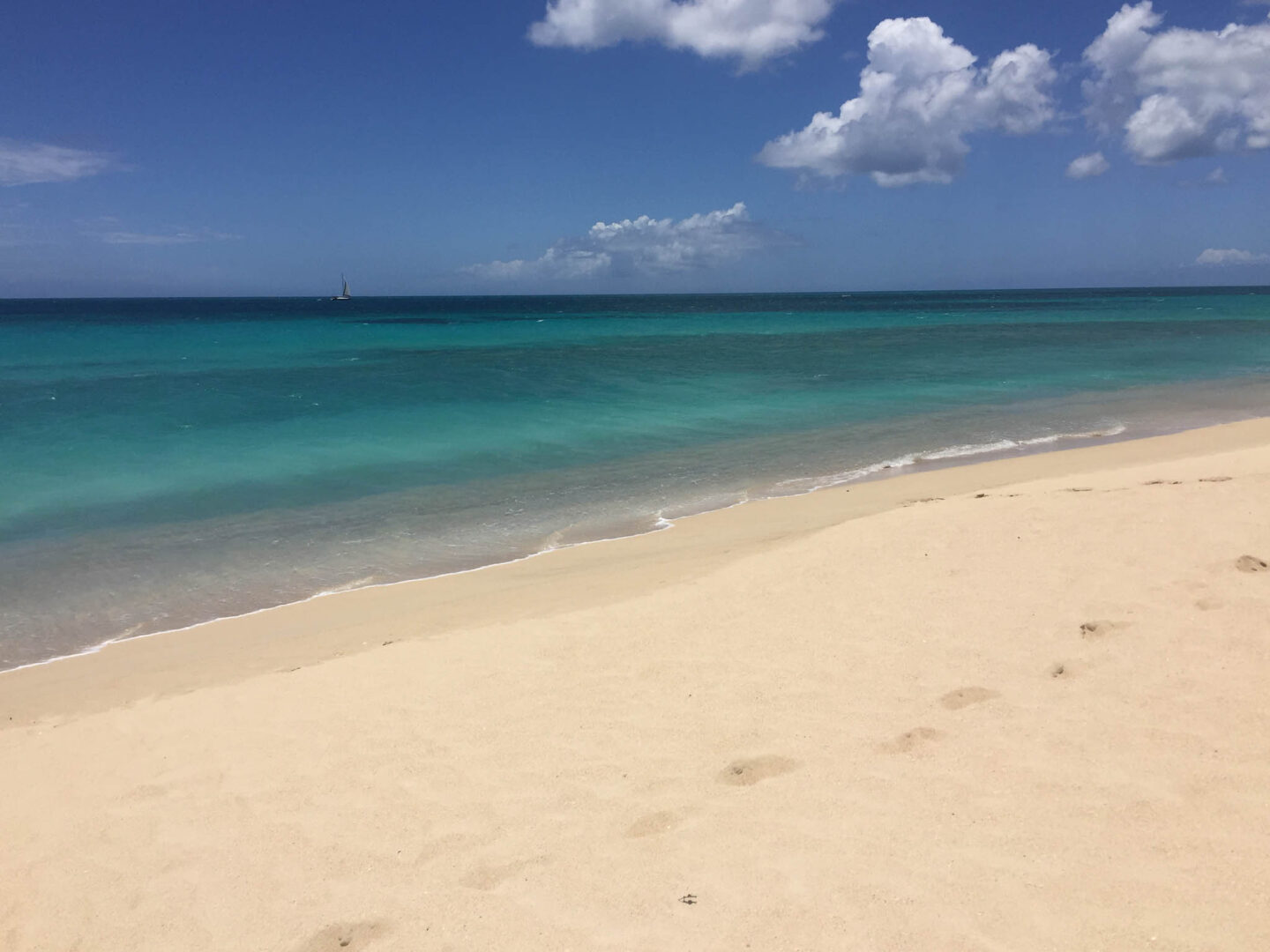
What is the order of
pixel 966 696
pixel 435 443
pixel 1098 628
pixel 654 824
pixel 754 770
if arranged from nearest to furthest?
pixel 654 824 < pixel 754 770 < pixel 966 696 < pixel 1098 628 < pixel 435 443

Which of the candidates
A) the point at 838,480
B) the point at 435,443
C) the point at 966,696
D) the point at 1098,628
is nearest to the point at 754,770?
the point at 966,696

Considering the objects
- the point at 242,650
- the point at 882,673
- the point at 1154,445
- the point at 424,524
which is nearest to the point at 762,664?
the point at 882,673

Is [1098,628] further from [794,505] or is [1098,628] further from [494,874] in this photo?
[794,505]

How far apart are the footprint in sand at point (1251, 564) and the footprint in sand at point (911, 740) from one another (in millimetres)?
3028

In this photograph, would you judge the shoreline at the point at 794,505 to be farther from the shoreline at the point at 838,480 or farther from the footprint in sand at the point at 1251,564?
the footprint in sand at the point at 1251,564

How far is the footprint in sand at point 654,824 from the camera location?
3.46 metres

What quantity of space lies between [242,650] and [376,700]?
228cm

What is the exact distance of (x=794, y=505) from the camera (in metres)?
10.1

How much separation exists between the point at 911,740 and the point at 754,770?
0.79 metres

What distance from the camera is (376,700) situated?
500 centimetres

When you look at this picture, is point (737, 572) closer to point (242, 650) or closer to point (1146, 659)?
point (1146, 659)

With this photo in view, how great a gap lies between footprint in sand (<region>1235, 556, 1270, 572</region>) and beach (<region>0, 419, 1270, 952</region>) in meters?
0.04

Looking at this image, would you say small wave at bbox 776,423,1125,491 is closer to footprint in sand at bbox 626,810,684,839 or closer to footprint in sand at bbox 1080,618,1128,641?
footprint in sand at bbox 1080,618,1128,641

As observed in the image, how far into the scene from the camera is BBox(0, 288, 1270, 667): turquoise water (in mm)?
8898
